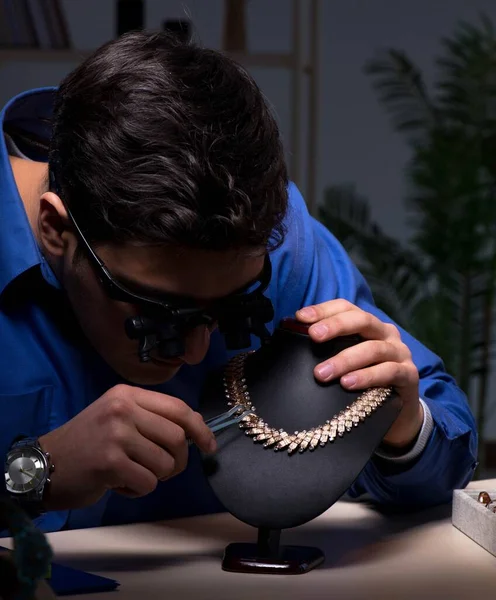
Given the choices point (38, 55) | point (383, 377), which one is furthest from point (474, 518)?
point (38, 55)

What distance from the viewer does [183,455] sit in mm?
1109

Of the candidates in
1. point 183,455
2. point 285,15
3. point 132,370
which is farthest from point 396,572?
point 285,15

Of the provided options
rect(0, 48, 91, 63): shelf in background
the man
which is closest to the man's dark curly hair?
the man

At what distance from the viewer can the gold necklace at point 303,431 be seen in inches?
Answer: 46.1

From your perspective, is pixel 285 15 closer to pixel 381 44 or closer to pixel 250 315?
pixel 381 44

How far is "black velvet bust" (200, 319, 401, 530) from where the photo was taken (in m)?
1.15

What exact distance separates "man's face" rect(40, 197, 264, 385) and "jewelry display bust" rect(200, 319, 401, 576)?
0.26 ft

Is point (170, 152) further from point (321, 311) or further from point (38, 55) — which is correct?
point (38, 55)

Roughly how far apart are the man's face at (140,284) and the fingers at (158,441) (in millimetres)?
127

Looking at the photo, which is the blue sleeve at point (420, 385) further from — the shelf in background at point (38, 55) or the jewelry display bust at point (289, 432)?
the shelf in background at point (38, 55)

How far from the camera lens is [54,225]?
1.28 metres

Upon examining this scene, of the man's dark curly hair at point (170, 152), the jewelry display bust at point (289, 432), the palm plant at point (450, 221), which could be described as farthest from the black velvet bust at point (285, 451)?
the palm plant at point (450, 221)

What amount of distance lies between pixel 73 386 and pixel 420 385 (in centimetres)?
50

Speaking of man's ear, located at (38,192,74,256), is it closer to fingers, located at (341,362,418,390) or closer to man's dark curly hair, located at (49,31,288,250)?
man's dark curly hair, located at (49,31,288,250)
